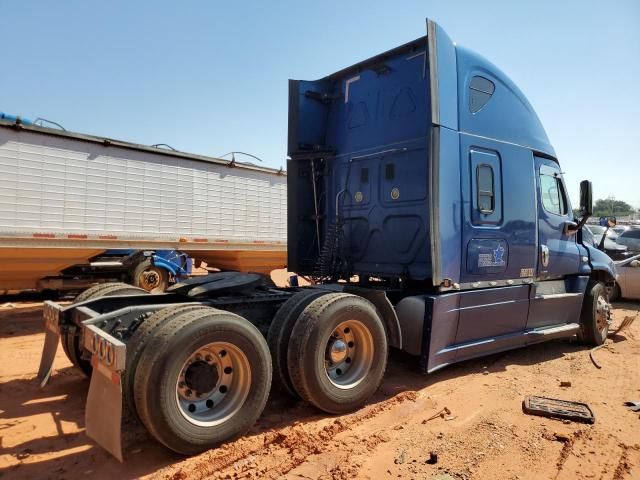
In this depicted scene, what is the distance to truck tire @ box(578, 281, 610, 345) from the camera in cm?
696

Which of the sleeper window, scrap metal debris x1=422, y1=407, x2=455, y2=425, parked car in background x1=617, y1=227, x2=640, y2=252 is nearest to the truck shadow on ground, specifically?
scrap metal debris x1=422, y1=407, x2=455, y2=425

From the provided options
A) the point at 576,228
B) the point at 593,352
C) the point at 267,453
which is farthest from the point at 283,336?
the point at 593,352

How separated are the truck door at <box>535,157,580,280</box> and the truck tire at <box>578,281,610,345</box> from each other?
551 millimetres

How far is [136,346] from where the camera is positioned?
3285 mm

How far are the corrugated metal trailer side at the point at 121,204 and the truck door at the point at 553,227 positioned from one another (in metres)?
7.24

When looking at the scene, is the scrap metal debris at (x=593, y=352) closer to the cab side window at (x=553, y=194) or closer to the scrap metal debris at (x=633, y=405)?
the scrap metal debris at (x=633, y=405)

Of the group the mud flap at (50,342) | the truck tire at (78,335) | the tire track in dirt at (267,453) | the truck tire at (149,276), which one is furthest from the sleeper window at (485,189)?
the truck tire at (149,276)

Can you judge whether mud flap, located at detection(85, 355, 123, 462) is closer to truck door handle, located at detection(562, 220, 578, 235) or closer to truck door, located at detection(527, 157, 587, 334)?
truck door, located at detection(527, 157, 587, 334)

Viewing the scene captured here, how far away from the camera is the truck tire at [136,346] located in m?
3.24

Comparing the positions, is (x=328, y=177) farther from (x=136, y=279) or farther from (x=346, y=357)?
(x=136, y=279)

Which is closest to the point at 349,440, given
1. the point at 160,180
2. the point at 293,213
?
the point at 293,213

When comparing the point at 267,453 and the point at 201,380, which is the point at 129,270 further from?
the point at 267,453

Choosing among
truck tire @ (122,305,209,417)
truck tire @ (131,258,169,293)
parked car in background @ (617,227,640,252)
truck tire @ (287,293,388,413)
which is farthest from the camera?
parked car in background @ (617,227,640,252)

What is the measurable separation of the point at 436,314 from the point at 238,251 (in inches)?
297
